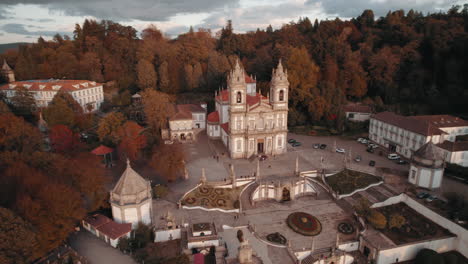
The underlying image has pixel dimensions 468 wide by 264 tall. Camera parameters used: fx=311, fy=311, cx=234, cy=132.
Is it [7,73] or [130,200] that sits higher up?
[7,73]

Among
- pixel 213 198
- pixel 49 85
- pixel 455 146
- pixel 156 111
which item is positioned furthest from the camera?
pixel 49 85

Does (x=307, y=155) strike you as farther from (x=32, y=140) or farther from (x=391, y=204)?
(x=32, y=140)

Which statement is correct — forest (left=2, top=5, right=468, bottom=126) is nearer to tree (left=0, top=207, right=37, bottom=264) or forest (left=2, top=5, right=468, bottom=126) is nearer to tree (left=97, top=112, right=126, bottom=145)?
tree (left=97, top=112, right=126, bottom=145)

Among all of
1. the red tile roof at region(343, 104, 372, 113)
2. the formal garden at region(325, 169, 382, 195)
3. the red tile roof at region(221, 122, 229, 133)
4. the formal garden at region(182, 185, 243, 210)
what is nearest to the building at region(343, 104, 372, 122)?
the red tile roof at region(343, 104, 372, 113)

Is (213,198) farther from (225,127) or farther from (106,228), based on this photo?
(225,127)

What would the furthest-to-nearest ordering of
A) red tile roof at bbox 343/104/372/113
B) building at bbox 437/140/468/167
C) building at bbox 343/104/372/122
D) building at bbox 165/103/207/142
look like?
red tile roof at bbox 343/104/372/113 → building at bbox 343/104/372/122 → building at bbox 165/103/207/142 → building at bbox 437/140/468/167

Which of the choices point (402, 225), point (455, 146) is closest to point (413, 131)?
point (455, 146)

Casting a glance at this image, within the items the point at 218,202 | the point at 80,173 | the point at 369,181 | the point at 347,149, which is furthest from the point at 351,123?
the point at 80,173
